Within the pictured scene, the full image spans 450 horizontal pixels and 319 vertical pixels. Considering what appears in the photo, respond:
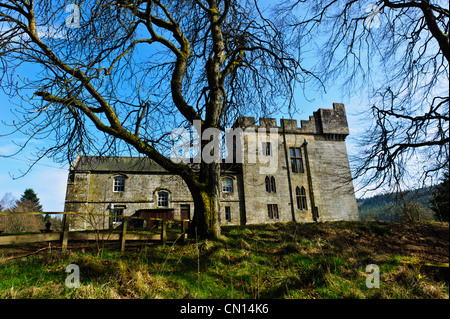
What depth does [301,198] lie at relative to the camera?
76.7 ft

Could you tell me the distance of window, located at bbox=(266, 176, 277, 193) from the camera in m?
23.1

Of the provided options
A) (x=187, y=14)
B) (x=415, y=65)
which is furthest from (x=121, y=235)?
(x=415, y=65)

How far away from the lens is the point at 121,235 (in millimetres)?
6129

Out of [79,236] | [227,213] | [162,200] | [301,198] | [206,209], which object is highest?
[162,200]

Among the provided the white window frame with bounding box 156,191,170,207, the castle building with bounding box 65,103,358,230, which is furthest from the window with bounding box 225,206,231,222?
the white window frame with bounding box 156,191,170,207

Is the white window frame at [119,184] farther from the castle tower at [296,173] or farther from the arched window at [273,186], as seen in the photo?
the arched window at [273,186]

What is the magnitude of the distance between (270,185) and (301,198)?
331 cm

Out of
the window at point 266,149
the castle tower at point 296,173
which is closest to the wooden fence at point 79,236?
the castle tower at point 296,173

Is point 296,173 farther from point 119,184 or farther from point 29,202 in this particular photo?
point 29,202

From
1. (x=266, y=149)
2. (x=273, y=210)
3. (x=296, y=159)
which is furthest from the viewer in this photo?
(x=296, y=159)

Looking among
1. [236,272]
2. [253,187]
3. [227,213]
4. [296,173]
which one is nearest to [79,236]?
[236,272]

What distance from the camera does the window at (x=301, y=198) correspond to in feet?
75.8
